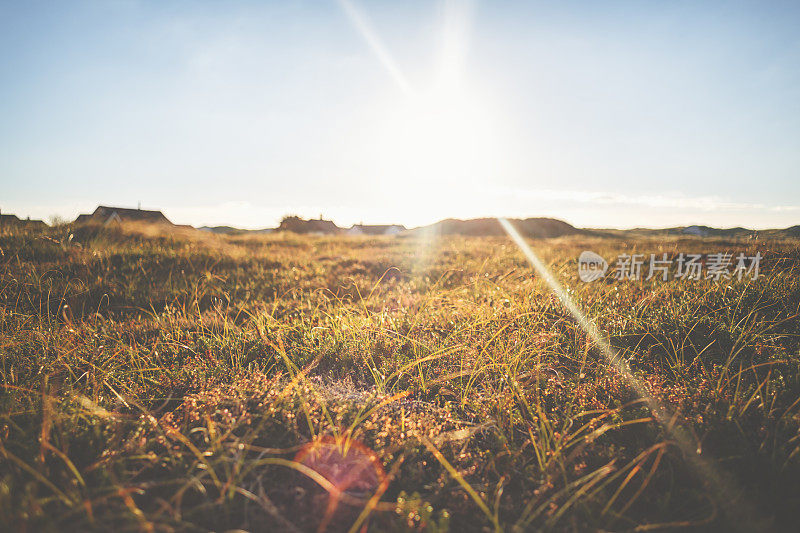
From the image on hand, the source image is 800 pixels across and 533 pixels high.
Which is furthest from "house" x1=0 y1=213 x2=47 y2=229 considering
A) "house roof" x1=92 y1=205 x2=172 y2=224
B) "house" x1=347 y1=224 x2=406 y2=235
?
"house" x1=347 y1=224 x2=406 y2=235

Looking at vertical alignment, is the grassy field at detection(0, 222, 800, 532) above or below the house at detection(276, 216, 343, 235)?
below

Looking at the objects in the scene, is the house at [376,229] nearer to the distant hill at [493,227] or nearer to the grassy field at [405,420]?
the distant hill at [493,227]

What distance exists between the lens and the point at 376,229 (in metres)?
75.6

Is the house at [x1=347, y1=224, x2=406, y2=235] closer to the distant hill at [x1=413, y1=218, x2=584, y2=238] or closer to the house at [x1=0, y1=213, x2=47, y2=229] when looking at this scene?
the distant hill at [x1=413, y1=218, x2=584, y2=238]

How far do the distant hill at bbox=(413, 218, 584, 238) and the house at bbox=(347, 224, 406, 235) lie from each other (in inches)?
360

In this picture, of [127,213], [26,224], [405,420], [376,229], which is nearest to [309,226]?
[376,229]

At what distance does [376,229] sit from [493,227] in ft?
79.8

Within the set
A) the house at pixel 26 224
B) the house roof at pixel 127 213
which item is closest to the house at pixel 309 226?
the house roof at pixel 127 213

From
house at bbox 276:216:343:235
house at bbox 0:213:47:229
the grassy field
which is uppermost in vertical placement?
house at bbox 276:216:343:235

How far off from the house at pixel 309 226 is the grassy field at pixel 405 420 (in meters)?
38.4

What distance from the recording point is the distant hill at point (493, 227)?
59.4 metres

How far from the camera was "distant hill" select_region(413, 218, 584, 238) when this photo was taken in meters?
59.4

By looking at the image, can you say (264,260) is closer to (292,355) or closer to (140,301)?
(140,301)

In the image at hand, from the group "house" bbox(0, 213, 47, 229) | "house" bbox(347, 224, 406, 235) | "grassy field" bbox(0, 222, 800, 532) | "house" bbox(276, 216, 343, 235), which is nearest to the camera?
"grassy field" bbox(0, 222, 800, 532)
